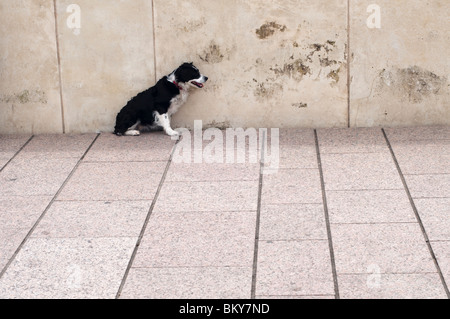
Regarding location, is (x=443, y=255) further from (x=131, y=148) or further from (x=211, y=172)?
(x=131, y=148)

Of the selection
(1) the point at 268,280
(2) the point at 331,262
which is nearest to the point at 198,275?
(1) the point at 268,280

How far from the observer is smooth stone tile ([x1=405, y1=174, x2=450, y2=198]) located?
7.05m

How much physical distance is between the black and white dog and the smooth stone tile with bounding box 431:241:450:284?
3714 mm

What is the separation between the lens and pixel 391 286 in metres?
5.30

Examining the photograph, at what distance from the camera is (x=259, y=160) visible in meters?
8.18

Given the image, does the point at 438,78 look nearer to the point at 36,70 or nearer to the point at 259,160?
the point at 259,160

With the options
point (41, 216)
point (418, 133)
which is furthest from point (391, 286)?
point (418, 133)

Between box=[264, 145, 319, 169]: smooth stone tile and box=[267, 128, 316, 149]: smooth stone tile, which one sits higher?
box=[267, 128, 316, 149]: smooth stone tile

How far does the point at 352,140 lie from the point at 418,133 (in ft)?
2.51

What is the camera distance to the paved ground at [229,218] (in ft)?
18.0

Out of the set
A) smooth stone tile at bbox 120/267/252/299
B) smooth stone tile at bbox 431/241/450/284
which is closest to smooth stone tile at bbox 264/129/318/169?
smooth stone tile at bbox 431/241/450/284

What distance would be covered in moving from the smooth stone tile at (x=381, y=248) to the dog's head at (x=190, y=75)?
3029mm

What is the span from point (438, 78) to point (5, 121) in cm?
488

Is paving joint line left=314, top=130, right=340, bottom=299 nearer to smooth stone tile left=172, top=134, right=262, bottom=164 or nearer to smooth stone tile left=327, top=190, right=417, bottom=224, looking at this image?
smooth stone tile left=327, top=190, right=417, bottom=224
